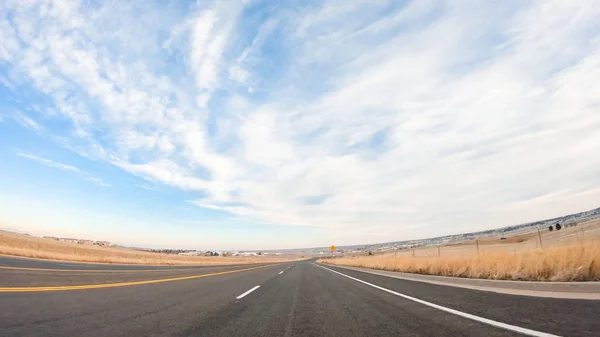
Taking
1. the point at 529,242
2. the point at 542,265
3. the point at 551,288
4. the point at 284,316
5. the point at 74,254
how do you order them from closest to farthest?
the point at 284,316, the point at 551,288, the point at 542,265, the point at 74,254, the point at 529,242

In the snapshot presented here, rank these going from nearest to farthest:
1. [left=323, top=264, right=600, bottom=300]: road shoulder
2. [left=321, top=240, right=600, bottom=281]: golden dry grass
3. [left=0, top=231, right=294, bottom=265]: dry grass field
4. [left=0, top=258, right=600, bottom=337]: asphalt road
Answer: [left=0, top=258, right=600, bottom=337]: asphalt road
[left=323, top=264, right=600, bottom=300]: road shoulder
[left=321, top=240, right=600, bottom=281]: golden dry grass
[left=0, top=231, right=294, bottom=265]: dry grass field

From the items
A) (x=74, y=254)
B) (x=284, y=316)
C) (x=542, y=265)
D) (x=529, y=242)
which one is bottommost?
(x=284, y=316)

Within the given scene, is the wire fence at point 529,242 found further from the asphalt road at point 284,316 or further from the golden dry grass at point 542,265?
the asphalt road at point 284,316

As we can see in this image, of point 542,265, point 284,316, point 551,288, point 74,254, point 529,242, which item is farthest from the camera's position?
point 529,242

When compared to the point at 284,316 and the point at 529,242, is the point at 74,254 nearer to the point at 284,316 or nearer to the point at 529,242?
the point at 284,316

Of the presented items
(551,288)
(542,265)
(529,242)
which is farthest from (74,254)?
(529,242)

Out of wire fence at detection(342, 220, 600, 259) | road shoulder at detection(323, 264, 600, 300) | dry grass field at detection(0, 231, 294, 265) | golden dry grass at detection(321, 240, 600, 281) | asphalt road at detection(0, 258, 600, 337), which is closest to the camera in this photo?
asphalt road at detection(0, 258, 600, 337)

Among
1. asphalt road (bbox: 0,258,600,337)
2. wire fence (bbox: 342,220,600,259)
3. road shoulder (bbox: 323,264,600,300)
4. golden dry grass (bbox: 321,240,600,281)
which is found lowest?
asphalt road (bbox: 0,258,600,337)

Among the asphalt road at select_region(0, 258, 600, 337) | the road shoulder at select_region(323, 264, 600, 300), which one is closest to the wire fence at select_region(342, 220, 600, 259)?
the road shoulder at select_region(323, 264, 600, 300)

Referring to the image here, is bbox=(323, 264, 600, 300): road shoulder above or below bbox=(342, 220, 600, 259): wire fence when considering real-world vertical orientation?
below

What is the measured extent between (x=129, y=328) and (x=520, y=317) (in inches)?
246

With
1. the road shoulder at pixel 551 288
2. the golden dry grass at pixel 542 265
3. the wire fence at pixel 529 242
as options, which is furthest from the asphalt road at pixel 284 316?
the wire fence at pixel 529 242

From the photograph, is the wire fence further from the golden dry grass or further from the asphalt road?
the asphalt road

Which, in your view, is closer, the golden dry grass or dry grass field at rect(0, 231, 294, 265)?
the golden dry grass
